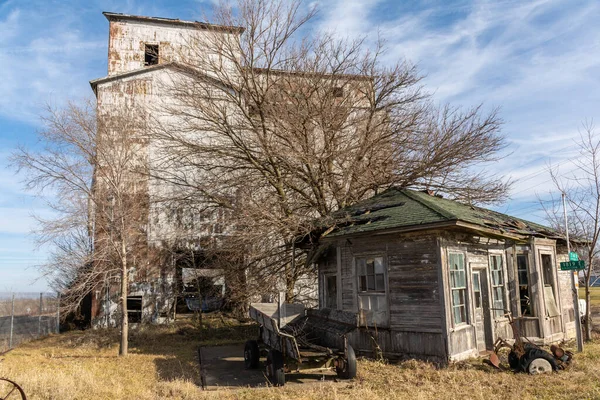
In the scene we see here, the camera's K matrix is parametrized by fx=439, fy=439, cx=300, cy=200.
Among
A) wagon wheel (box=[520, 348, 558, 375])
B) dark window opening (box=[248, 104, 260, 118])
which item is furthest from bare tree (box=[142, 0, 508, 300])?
wagon wheel (box=[520, 348, 558, 375])

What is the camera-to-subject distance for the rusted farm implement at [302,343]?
9086 millimetres

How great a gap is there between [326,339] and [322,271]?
343cm

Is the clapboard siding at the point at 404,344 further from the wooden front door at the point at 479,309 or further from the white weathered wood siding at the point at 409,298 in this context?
the wooden front door at the point at 479,309

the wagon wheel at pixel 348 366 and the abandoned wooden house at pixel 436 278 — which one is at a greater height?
the abandoned wooden house at pixel 436 278

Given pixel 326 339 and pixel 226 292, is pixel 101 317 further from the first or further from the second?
pixel 326 339

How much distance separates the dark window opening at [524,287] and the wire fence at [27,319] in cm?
1508


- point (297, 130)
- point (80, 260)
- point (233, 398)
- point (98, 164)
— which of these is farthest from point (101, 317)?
point (233, 398)

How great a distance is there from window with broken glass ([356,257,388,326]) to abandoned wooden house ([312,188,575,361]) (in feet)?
0.09

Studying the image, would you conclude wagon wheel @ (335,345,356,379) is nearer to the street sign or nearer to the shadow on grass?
the shadow on grass

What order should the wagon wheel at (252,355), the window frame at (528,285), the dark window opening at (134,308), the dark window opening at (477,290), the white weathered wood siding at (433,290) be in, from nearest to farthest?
the white weathered wood siding at (433,290) → the wagon wheel at (252,355) → the dark window opening at (477,290) → the window frame at (528,285) → the dark window opening at (134,308)

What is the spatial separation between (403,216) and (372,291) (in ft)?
6.92

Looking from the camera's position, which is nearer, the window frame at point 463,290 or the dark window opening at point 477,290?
the window frame at point 463,290

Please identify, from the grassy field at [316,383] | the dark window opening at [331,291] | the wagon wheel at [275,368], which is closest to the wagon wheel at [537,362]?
the grassy field at [316,383]

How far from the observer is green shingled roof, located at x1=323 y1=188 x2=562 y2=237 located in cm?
1060
